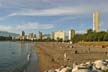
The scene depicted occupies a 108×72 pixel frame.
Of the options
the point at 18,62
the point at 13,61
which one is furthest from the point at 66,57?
the point at 13,61

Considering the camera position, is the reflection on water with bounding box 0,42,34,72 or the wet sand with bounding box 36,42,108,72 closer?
the reflection on water with bounding box 0,42,34,72

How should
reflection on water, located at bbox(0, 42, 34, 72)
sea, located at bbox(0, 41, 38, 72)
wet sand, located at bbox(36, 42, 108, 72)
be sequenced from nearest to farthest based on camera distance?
sea, located at bbox(0, 41, 38, 72) < reflection on water, located at bbox(0, 42, 34, 72) < wet sand, located at bbox(36, 42, 108, 72)

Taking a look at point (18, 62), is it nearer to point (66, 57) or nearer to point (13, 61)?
point (13, 61)

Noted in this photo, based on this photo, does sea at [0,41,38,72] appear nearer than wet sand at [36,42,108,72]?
Yes

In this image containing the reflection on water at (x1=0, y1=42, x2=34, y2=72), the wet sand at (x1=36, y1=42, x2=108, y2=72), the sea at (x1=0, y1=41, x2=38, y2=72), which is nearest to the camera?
the sea at (x1=0, y1=41, x2=38, y2=72)

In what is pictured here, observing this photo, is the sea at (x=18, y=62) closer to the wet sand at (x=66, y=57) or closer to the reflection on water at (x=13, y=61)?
the reflection on water at (x=13, y=61)

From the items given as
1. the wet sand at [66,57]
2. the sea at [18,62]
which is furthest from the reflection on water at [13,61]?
the wet sand at [66,57]

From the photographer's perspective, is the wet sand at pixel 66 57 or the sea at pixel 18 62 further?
the wet sand at pixel 66 57

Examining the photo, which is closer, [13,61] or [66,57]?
[13,61]

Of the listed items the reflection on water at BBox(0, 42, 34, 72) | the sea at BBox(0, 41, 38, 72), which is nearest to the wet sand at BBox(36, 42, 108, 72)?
the sea at BBox(0, 41, 38, 72)

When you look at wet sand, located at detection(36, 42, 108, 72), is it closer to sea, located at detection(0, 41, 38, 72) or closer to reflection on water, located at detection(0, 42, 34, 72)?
sea, located at detection(0, 41, 38, 72)

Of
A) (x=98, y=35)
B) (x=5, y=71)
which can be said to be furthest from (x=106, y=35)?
(x=5, y=71)

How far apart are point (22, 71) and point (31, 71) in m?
1.12

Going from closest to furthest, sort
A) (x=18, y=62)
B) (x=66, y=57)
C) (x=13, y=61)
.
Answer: (x=18, y=62), (x=13, y=61), (x=66, y=57)
